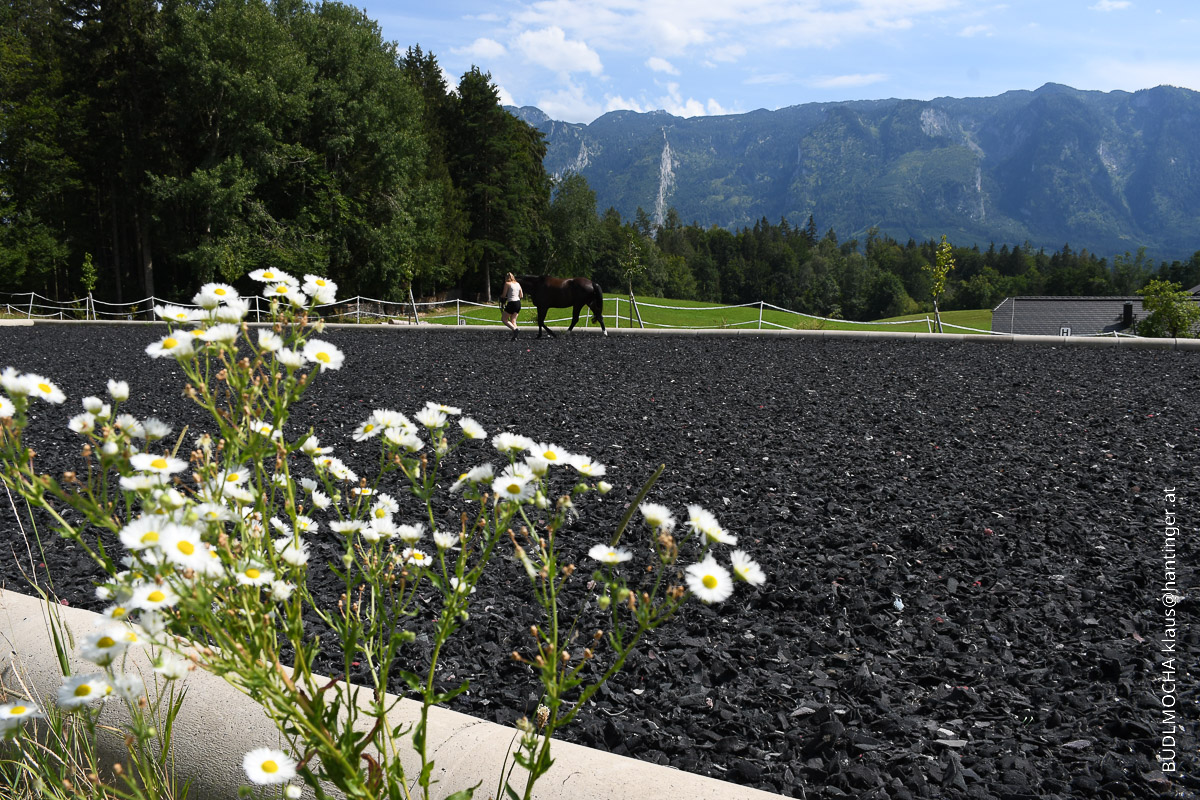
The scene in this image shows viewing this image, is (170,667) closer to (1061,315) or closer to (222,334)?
(222,334)

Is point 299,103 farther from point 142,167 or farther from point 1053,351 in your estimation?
point 1053,351

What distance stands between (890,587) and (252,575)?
9.18 feet

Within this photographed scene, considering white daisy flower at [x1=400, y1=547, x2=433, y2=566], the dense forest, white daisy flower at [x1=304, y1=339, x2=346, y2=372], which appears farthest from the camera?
the dense forest

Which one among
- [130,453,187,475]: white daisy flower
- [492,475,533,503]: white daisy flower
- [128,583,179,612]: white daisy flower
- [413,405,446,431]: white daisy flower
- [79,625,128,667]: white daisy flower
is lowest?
[79,625,128,667]: white daisy flower

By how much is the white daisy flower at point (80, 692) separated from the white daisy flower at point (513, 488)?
650 mm

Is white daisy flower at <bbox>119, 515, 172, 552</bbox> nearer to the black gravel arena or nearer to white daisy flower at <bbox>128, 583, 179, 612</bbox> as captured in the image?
white daisy flower at <bbox>128, 583, 179, 612</bbox>

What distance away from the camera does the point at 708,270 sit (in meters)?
123

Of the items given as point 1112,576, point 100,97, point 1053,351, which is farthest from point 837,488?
point 100,97

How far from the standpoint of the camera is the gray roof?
63.2 m

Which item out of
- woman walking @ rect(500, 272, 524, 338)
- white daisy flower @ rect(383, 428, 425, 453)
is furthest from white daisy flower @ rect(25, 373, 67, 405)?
woman walking @ rect(500, 272, 524, 338)

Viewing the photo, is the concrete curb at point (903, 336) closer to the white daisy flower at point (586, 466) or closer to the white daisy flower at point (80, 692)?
the white daisy flower at point (586, 466)

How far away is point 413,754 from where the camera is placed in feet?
5.81

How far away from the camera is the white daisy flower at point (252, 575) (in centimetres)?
119

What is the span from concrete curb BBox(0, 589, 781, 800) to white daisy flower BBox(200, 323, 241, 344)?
2.43 feet
